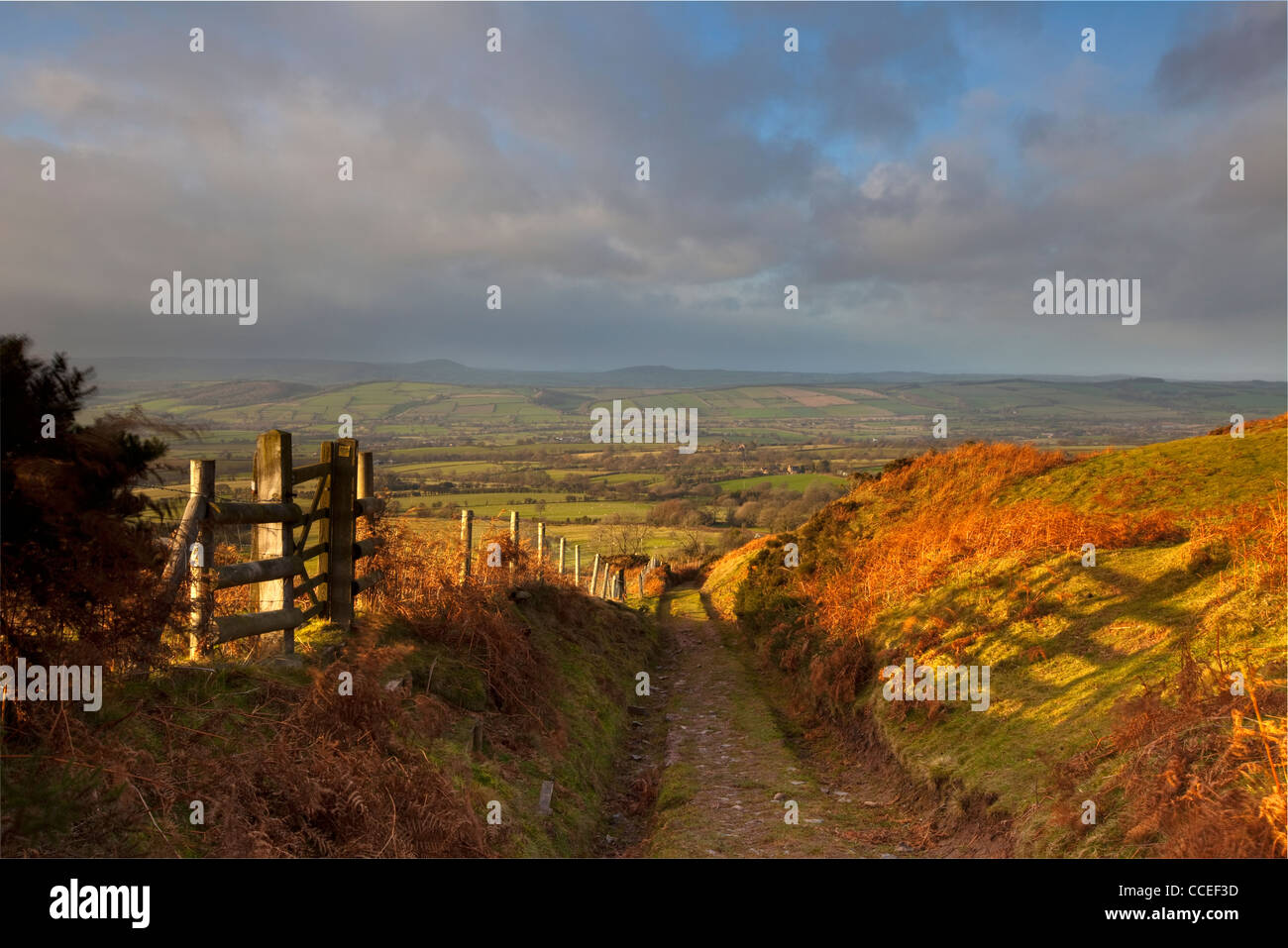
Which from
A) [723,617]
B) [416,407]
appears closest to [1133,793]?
[723,617]

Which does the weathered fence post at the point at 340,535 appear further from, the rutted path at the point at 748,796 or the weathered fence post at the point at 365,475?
the rutted path at the point at 748,796

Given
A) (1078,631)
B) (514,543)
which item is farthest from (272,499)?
(1078,631)

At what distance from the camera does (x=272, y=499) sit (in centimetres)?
872

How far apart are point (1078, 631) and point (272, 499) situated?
11154 mm

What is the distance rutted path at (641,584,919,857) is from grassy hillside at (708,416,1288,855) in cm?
97

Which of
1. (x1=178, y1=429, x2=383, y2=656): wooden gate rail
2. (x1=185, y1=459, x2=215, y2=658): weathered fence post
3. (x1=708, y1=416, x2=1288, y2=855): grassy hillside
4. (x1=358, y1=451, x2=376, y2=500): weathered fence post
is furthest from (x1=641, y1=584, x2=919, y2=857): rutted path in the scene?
(x1=358, y1=451, x2=376, y2=500): weathered fence post

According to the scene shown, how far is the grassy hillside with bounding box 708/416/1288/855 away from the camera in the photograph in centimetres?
614

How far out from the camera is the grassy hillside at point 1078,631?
6141mm

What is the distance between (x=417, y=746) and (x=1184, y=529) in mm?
13743

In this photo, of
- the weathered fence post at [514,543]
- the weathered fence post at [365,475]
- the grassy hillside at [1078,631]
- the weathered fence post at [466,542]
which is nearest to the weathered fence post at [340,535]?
the weathered fence post at [365,475]

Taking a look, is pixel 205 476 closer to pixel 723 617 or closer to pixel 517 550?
pixel 517 550

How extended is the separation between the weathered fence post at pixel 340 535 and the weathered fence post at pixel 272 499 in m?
1.07

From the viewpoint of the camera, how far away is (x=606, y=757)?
12844 millimetres

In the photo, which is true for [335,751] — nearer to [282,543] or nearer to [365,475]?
[282,543]
